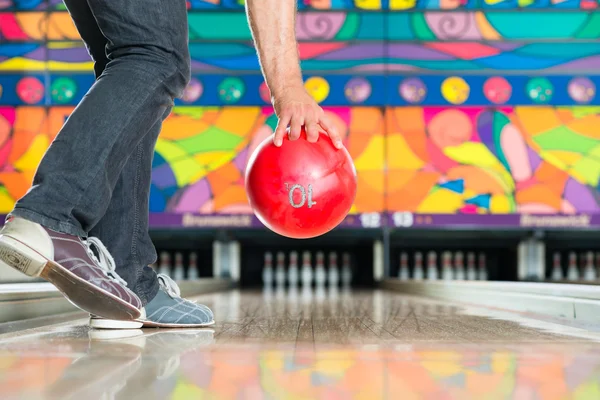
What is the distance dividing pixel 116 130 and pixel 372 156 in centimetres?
320

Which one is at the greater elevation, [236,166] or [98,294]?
[236,166]

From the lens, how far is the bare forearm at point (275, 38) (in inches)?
45.6

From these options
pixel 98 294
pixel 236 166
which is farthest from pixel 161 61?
pixel 236 166

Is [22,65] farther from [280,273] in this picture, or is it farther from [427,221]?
[427,221]

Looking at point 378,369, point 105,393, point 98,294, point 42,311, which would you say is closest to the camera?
point 105,393

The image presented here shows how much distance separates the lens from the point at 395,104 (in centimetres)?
411

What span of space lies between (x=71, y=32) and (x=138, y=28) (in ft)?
11.4

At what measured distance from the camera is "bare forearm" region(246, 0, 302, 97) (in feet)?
3.80

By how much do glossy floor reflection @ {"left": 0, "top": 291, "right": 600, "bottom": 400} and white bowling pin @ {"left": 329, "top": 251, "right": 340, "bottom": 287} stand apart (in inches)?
130

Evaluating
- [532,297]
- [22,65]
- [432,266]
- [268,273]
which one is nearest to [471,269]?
[432,266]

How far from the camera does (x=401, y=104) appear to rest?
4.11 metres

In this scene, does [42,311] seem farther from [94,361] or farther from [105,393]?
[105,393]

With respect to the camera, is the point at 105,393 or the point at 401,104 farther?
the point at 401,104

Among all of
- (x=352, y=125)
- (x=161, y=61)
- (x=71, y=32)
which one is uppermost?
(x=71, y=32)
